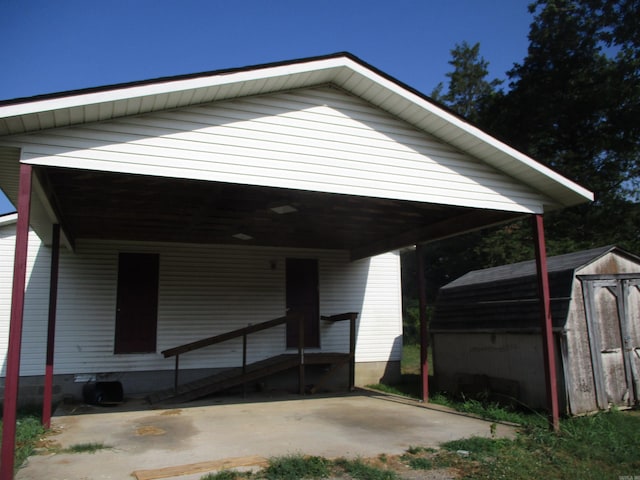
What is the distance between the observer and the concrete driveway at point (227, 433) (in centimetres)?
468

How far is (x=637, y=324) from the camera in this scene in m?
7.95

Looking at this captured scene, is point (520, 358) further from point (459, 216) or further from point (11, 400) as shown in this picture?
point (11, 400)

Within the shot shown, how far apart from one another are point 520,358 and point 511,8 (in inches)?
847

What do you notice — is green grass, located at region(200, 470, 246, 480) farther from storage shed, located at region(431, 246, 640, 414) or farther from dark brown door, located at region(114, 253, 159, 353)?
dark brown door, located at region(114, 253, 159, 353)

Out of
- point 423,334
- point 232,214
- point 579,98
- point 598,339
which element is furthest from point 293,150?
point 579,98

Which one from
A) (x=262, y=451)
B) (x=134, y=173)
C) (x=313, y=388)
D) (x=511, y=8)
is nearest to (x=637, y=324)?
(x=313, y=388)

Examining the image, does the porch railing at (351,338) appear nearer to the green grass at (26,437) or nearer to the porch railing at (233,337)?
the porch railing at (233,337)

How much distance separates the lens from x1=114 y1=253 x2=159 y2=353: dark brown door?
9859 mm

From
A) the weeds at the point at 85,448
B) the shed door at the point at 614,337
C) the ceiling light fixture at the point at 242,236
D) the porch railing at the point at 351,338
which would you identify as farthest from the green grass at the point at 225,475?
the ceiling light fixture at the point at 242,236

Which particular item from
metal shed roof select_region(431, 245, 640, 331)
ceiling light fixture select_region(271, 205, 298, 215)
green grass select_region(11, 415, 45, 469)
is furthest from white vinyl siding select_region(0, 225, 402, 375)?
ceiling light fixture select_region(271, 205, 298, 215)

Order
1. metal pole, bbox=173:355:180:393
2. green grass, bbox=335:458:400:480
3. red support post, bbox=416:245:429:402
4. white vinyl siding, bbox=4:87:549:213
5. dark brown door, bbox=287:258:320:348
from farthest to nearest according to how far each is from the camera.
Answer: dark brown door, bbox=287:258:320:348 → metal pole, bbox=173:355:180:393 → red support post, bbox=416:245:429:402 → white vinyl siding, bbox=4:87:549:213 → green grass, bbox=335:458:400:480

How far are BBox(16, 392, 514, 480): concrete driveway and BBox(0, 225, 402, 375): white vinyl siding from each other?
1.40 m

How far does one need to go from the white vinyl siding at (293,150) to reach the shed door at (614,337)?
6.49 ft

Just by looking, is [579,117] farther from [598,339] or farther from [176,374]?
[176,374]
